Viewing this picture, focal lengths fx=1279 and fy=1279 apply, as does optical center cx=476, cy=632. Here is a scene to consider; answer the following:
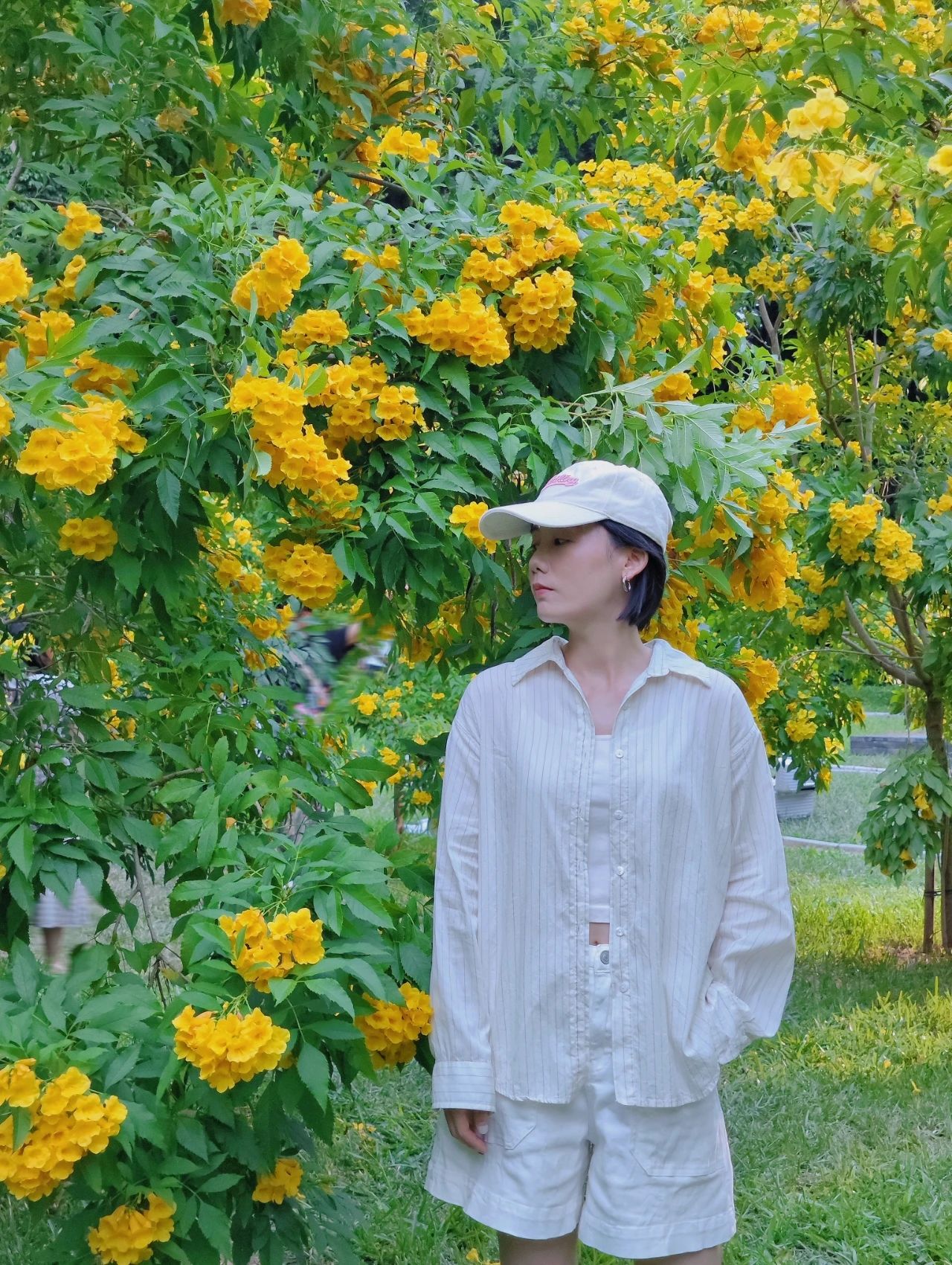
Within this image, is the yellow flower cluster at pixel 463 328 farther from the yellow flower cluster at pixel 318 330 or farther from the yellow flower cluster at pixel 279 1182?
the yellow flower cluster at pixel 279 1182

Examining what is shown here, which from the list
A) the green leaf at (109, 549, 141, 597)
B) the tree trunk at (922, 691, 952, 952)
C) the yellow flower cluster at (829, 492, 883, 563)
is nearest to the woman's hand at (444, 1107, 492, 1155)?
the green leaf at (109, 549, 141, 597)

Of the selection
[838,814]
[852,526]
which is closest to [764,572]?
[852,526]

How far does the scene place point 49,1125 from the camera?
1.34m

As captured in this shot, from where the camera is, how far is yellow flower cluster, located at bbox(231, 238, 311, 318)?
5.39 ft

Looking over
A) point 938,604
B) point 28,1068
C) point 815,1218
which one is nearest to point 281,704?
point 28,1068

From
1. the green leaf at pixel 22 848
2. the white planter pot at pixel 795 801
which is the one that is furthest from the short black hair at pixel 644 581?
the white planter pot at pixel 795 801

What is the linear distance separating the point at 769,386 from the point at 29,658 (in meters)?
1.75

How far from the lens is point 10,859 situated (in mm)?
1682

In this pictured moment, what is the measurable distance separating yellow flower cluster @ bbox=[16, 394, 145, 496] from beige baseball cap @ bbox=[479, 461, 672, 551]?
47cm

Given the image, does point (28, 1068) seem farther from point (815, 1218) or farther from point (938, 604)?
point (938, 604)

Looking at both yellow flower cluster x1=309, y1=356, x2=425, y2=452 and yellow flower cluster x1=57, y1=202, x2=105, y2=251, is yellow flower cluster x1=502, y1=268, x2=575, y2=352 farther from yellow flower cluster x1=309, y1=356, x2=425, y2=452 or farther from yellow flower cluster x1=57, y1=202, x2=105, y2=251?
yellow flower cluster x1=57, y1=202, x2=105, y2=251

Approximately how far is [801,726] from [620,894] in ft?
11.9

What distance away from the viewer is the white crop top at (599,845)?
5.06 ft

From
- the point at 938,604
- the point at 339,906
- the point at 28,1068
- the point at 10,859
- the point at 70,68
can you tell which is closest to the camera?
the point at 28,1068
